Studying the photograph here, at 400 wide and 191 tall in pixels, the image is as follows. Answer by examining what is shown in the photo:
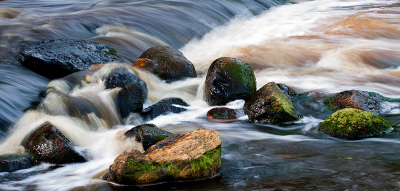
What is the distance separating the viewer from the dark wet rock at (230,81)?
6.21 metres

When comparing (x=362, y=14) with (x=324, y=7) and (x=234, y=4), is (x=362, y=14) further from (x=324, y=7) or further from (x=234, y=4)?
(x=234, y=4)

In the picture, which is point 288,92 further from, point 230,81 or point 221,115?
point 221,115

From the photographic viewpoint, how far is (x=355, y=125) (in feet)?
15.9

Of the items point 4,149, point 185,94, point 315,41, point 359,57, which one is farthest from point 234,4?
point 4,149

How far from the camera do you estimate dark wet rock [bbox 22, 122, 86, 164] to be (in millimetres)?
4223

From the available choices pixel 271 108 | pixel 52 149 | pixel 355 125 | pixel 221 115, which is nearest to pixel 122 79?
pixel 221 115

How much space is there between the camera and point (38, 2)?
12.9 meters

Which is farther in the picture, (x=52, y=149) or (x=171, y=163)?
(x=52, y=149)

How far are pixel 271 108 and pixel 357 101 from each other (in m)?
1.47

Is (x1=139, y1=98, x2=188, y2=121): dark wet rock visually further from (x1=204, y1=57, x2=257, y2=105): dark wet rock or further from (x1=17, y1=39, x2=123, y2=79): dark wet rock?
(x1=17, y1=39, x2=123, y2=79): dark wet rock

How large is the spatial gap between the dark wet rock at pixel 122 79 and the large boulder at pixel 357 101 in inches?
128

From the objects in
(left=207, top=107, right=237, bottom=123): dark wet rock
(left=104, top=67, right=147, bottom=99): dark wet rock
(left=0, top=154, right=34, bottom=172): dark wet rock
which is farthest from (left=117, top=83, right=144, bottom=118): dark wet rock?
(left=0, top=154, right=34, bottom=172): dark wet rock

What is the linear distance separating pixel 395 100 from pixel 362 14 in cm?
845

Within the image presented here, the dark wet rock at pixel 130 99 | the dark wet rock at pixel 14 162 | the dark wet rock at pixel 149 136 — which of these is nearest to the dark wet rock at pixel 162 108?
the dark wet rock at pixel 130 99
